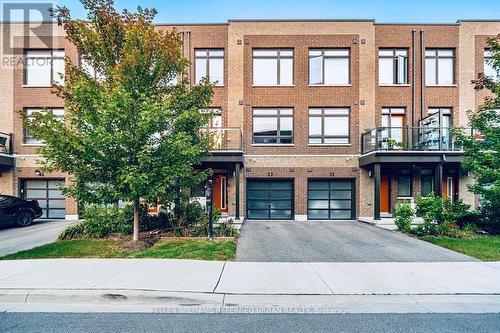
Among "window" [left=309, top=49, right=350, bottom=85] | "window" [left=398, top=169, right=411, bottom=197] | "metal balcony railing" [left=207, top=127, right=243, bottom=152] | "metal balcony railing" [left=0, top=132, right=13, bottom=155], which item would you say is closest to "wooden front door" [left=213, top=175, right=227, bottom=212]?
"metal balcony railing" [left=207, top=127, right=243, bottom=152]

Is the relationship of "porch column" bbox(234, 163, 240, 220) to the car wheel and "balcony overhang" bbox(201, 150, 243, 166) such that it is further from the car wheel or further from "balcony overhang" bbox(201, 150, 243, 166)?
the car wheel

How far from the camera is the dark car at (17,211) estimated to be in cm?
→ 1297

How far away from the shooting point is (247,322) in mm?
4398

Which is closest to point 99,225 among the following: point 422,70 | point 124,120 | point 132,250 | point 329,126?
point 132,250

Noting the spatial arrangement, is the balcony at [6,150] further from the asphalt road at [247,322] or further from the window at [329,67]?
the window at [329,67]

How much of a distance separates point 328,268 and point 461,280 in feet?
Answer: 8.64

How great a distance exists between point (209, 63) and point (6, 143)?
12186 mm

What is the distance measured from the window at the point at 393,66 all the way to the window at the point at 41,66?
18.4m

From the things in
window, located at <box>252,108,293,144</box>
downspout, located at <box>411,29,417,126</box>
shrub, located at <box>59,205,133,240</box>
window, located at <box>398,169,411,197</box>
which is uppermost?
downspout, located at <box>411,29,417,126</box>

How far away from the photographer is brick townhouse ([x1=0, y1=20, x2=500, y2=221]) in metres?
16.5

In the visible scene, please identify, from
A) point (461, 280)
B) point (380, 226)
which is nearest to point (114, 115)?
point (461, 280)

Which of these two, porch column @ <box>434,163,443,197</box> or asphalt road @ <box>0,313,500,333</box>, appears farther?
porch column @ <box>434,163,443,197</box>

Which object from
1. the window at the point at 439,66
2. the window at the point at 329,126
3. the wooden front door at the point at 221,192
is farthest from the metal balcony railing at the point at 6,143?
the window at the point at 439,66

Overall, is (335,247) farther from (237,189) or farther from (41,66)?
(41,66)
